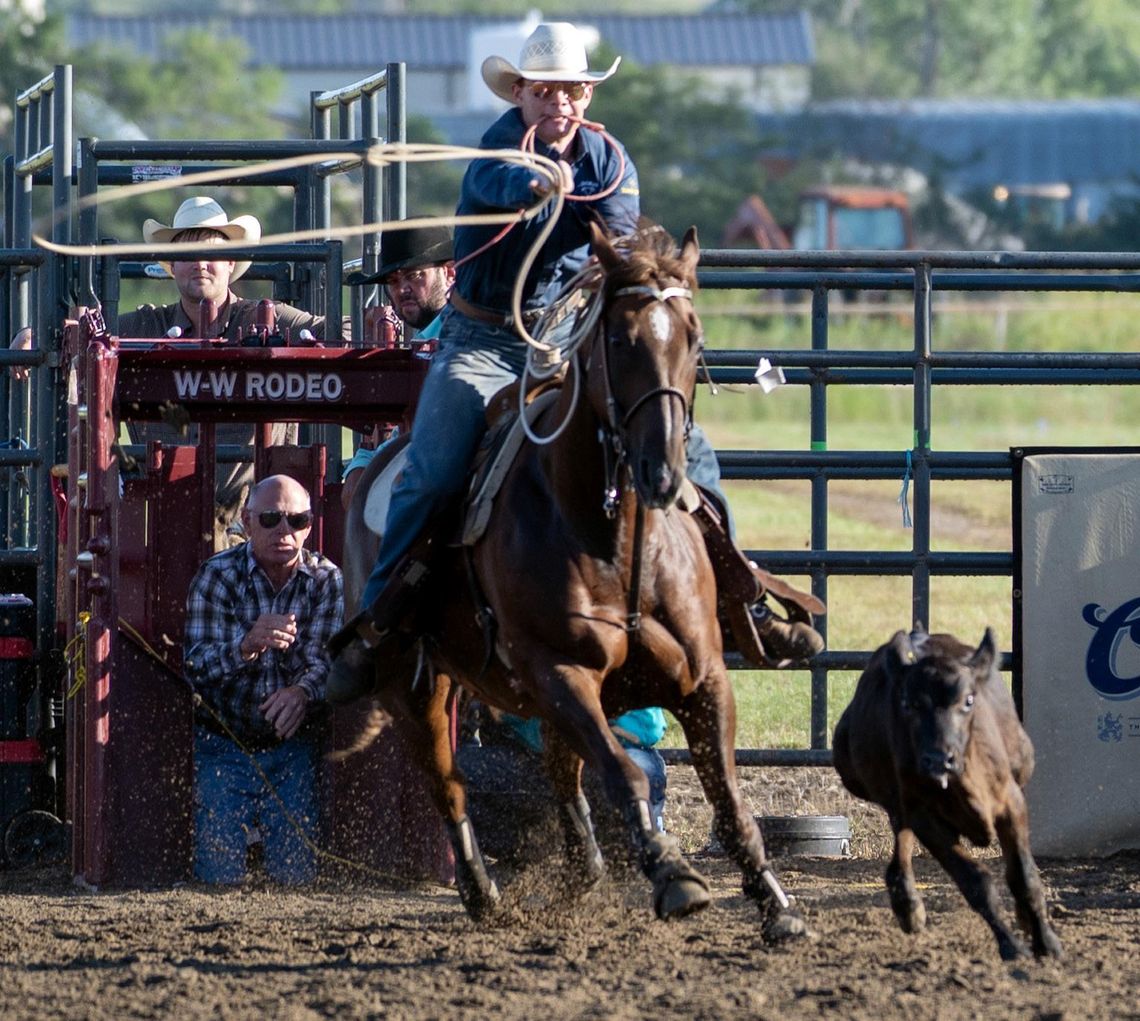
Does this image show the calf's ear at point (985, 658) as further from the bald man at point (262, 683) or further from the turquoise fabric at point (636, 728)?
the bald man at point (262, 683)

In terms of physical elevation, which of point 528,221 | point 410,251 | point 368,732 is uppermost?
point 410,251

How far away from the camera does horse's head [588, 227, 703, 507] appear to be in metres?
5.98

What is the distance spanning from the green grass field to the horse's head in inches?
59.3

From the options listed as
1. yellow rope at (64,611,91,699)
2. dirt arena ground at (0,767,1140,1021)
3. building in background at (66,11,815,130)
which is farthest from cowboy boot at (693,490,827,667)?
building in background at (66,11,815,130)

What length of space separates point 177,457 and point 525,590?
2166mm

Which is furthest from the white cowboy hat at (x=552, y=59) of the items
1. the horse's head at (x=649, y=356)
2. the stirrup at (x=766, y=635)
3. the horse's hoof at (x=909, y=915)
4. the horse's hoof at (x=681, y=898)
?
the horse's hoof at (x=909, y=915)

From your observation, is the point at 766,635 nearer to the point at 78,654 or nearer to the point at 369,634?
the point at 369,634

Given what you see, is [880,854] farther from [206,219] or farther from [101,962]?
[206,219]

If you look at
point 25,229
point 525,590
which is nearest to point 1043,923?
point 525,590

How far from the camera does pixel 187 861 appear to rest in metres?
8.31

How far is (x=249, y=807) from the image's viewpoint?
27.3 ft

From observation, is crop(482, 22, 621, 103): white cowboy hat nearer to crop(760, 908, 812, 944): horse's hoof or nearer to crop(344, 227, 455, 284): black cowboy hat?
crop(344, 227, 455, 284): black cowboy hat

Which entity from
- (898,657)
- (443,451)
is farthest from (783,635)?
(443,451)

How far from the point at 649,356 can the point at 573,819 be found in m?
2.02
